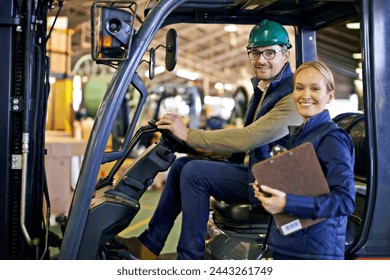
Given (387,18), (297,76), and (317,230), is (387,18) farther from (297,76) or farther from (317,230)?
(317,230)

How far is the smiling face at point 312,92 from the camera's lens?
2.70 meters

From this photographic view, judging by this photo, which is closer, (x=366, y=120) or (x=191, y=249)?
(x=366, y=120)

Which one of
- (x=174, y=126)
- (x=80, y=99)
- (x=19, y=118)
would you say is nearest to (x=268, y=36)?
(x=174, y=126)

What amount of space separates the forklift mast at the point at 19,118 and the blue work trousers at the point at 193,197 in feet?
2.38

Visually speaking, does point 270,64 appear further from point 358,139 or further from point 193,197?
point 193,197

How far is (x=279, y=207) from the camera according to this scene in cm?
253

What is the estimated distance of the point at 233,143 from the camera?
3.32 m

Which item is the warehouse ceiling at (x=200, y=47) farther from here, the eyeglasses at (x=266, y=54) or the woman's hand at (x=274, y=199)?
the woman's hand at (x=274, y=199)

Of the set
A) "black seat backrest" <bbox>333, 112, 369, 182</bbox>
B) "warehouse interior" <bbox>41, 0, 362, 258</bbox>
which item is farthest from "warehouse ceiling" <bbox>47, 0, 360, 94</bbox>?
"black seat backrest" <bbox>333, 112, 369, 182</bbox>

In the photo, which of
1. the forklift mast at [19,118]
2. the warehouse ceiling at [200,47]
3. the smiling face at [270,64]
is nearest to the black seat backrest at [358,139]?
the smiling face at [270,64]

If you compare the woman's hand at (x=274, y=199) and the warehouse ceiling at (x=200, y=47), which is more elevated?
the warehouse ceiling at (x=200, y=47)

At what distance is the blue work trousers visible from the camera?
3.31 m

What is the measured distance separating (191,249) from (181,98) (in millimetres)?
14314

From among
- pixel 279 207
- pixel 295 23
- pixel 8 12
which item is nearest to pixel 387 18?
pixel 295 23
